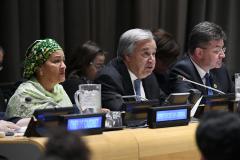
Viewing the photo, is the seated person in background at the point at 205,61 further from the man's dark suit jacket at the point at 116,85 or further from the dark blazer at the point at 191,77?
the man's dark suit jacket at the point at 116,85

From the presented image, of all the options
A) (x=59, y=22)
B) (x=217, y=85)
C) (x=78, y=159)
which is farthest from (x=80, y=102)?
(x=59, y=22)

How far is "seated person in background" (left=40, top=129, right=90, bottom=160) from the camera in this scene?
0.87 m

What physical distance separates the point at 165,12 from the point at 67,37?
1084 mm

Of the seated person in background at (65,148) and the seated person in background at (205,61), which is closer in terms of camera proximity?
the seated person in background at (65,148)

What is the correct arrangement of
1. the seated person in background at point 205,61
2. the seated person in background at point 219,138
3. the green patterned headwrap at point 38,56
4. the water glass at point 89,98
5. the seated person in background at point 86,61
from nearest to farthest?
1. the seated person in background at point 219,138
2. the water glass at point 89,98
3. the green patterned headwrap at point 38,56
4. the seated person in background at point 205,61
5. the seated person in background at point 86,61

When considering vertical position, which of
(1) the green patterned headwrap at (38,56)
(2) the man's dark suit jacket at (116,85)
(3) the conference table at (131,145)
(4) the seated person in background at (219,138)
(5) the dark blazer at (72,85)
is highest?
(4) the seated person in background at (219,138)

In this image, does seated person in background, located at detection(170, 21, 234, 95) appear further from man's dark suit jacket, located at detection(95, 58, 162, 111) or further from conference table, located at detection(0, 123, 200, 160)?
conference table, located at detection(0, 123, 200, 160)

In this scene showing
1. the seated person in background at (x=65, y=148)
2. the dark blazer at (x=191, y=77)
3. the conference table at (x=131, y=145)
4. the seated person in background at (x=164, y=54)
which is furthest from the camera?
the seated person in background at (x=164, y=54)

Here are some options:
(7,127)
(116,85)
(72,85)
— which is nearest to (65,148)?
(7,127)

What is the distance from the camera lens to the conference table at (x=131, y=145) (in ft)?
7.07

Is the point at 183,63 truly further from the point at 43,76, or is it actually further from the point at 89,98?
the point at 89,98

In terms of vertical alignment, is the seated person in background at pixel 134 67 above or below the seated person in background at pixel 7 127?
above

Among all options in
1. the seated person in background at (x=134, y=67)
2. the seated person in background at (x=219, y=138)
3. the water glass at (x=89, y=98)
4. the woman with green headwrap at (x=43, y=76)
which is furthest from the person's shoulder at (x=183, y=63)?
the seated person in background at (x=219, y=138)

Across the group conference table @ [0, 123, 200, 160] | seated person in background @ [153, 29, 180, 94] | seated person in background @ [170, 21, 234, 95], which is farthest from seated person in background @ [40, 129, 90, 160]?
seated person in background @ [153, 29, 180, 94]
